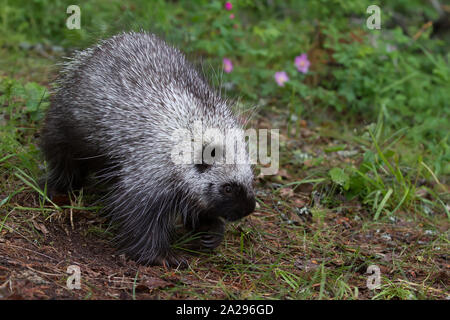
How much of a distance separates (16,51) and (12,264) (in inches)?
188

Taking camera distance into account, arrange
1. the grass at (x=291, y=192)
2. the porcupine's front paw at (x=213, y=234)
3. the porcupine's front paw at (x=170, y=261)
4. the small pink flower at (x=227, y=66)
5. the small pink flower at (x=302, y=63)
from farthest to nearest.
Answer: the small pink flower at (x=302, y=63), the small pink flower at (x=227, y=66), the porcupine's front paw at (x=213, y=234), the porcupine's front paw at (x=170, y=261), the grass at (x=291, y=192)

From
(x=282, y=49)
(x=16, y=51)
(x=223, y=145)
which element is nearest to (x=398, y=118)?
(x=282, y=49)

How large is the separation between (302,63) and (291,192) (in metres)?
2.55

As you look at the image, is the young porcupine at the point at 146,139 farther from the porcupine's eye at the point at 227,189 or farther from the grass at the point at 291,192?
the grass at the point at 291,192

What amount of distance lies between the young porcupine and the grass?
0.32 metres

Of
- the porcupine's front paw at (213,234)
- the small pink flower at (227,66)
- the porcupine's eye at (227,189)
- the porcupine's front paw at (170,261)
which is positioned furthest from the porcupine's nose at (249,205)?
the small pink flower at (227,66)

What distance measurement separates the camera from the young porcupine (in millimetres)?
4562

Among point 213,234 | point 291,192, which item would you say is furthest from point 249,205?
point 291,192

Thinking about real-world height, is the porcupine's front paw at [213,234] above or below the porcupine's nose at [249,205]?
below

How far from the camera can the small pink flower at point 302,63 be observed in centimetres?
783

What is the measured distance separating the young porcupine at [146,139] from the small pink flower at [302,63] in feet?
9.67

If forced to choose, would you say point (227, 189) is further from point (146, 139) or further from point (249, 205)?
point (146, 139)

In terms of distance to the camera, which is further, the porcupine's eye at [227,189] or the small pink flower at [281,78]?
the small pink flower at [281,78]

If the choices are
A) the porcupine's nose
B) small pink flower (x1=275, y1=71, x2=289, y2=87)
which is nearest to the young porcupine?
the porcupine's nose
